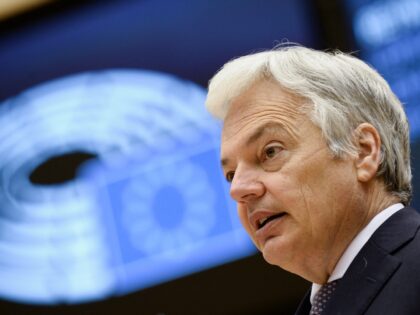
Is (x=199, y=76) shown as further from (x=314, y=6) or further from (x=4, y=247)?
(x=4, y=247)

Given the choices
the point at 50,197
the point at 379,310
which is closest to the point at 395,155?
the point at 379,310

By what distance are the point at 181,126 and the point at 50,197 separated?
705 mm

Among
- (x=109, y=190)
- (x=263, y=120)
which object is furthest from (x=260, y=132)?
(x=109, y=190)

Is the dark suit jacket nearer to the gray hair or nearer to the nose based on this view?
the gray hair

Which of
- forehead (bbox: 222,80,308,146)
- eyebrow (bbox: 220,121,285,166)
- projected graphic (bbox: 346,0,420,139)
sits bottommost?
projected graphic (bbox: 346,0,420,139)

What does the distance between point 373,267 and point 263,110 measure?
458 mm

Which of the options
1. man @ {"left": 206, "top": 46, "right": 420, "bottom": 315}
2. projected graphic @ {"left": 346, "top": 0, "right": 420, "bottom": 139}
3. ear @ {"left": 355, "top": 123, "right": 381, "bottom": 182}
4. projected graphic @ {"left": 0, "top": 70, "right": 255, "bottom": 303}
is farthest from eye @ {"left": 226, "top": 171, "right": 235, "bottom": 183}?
projected graphic @ {"left": 0, "top": 70, "right": 255, "bottom": 303}

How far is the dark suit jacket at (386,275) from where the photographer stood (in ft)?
5.66

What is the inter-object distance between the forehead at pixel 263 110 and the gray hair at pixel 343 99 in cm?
2

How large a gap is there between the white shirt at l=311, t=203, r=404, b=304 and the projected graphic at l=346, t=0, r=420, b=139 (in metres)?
1.56

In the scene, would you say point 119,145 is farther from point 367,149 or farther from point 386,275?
point 386,275

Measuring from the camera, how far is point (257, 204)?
6.52 ft

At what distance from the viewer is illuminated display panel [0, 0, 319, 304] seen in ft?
13.0

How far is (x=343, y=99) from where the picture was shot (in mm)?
2010
